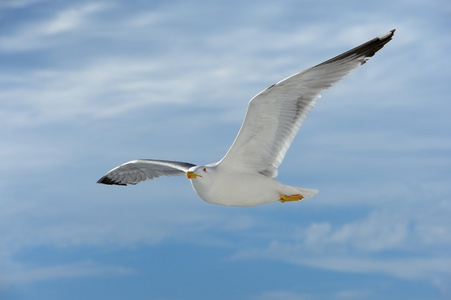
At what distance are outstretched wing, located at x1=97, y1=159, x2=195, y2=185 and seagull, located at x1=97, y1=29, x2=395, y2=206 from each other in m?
2.57

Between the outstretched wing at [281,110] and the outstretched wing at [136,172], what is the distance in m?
2.83

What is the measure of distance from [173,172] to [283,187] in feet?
10.9

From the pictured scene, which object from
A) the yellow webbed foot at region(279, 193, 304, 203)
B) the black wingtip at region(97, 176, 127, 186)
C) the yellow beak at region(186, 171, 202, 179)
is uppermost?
the black wingtip at region(97, 176, 127, 186)

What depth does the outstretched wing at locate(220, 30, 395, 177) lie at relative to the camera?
923 centimetres

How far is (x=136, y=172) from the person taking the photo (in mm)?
13109

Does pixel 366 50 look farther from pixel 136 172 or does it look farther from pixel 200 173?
pixel 136 172

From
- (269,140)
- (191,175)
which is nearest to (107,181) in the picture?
(191,175)

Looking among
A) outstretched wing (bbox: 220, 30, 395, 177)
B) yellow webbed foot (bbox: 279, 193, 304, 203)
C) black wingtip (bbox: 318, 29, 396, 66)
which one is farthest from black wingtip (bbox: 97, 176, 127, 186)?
black wingtip (bbox: 318, 29, 396, 66)

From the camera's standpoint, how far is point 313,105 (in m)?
9.49

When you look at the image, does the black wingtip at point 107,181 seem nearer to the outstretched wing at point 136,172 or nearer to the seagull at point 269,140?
the outstretched wing at point 136,172

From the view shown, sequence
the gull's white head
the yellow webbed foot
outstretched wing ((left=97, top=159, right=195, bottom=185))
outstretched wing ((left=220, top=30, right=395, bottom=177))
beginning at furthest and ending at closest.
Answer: outstretched wing ((left=97, top=159, right=195, bottom=185))
the yellow webbed foot
the gull's white head
outstretched wing ((left=220, top=30, right=395, bottom=177))

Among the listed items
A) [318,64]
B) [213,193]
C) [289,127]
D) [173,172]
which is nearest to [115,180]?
[173,172]

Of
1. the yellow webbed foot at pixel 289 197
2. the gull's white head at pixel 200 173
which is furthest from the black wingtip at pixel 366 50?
the gull's white head at pixel 200 173

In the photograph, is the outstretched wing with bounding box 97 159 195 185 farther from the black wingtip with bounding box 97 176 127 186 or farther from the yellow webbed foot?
the yellow webbed foot
